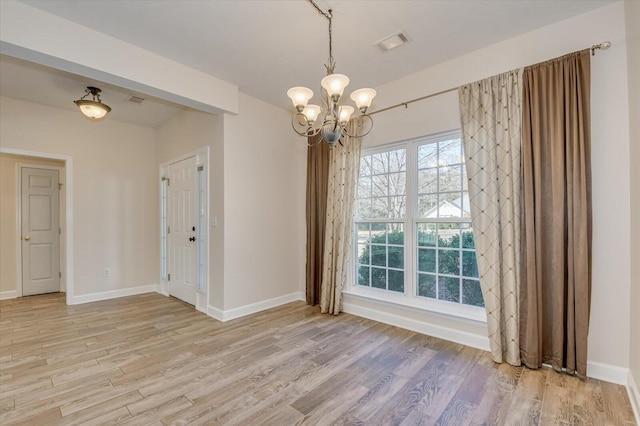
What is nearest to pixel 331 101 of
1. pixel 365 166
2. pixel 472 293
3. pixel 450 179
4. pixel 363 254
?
pixel 450 179

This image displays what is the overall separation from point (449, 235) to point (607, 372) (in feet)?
5.02

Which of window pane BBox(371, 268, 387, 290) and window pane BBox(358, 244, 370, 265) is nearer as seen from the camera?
window pane BBox(371, 268, 387, 290)

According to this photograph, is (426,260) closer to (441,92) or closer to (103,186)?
(441,92)

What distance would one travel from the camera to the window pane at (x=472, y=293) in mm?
2891

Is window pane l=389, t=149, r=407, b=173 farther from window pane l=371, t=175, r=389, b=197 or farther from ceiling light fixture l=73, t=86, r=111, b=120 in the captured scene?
ceiling light fixture l=73, t=86, r=111, b=120

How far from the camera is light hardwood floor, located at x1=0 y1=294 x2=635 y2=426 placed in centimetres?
184

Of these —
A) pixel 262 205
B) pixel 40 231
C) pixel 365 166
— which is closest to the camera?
pixel 365 166

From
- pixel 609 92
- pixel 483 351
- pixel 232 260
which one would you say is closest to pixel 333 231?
pixel 232 260

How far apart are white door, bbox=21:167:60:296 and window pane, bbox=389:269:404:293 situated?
5.75 metres

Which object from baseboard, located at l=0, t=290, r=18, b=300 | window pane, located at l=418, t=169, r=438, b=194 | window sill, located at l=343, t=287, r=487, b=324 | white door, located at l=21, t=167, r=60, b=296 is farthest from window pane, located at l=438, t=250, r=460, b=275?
baseboard, located at l=0, t=290, r=18, b=300

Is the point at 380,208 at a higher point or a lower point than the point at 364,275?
higher

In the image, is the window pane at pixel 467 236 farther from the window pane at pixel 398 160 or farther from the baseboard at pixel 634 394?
the baseboard at pixel 634 394

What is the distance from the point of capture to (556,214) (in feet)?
7.32

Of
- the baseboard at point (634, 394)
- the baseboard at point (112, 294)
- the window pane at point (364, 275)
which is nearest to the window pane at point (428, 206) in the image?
the window pane at point (364, 275)
